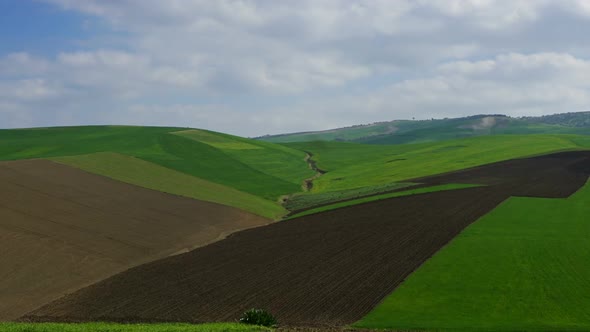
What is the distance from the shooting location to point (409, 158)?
14450 centimetres

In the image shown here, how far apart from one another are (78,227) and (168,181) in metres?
34.1

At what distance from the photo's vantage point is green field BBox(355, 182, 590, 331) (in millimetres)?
30634

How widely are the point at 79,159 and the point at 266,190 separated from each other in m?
31.5

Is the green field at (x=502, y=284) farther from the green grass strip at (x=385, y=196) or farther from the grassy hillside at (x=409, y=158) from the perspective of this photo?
the grassy hillside at (x=409, y=158)

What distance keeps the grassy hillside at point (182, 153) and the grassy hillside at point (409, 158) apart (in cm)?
912

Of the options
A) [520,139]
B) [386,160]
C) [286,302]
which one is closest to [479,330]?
[286,302]

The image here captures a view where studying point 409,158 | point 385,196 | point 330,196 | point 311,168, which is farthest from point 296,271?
point 409,158

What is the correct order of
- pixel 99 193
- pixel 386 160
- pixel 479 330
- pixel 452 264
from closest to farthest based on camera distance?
pixel 479 330 < pixel 452 264 < pixel 99 193 < pixel 386 160

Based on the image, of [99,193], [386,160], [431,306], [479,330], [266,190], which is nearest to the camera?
[479,330]

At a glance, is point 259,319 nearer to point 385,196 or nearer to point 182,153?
point 385,196

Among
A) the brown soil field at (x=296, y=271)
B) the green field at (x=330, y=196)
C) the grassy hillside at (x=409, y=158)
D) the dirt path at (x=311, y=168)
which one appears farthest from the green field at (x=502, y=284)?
the dirt path at (x=311, y=168)

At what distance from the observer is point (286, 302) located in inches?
1387

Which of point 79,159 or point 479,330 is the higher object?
point 79,159

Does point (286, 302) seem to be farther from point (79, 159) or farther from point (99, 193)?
point (79, 159)
